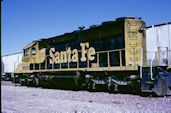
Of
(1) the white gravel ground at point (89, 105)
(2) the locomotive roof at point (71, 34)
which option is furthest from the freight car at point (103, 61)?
(1) the white gravel ground at point (89, 105)

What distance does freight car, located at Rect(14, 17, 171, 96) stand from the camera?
30.8ft

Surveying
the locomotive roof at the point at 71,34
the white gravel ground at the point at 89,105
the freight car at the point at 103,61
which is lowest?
the white gravel ground at the point at 89,105

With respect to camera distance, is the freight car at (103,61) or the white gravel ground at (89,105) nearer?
the white gravel ground at (89,105)

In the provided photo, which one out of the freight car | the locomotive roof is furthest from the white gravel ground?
the locomotive roof

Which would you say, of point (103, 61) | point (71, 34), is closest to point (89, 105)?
point (103, 61)

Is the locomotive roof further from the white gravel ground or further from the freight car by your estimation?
the white gravel ground

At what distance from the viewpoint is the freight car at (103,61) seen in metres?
9.37

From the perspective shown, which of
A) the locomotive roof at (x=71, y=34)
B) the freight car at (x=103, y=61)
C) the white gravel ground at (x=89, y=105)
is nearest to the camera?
the white gravel ground at (x=89, y=105)

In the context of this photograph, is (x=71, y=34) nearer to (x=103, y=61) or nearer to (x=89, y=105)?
(x=103, y=61)

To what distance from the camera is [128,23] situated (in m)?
10.9

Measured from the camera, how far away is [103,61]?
1188cm

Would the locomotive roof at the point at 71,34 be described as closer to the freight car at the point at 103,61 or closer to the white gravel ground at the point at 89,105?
the freight car at the point at 103,61

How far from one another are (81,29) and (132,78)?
5023 mm

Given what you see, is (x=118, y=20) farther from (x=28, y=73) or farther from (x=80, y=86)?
(x=28, y=73)
